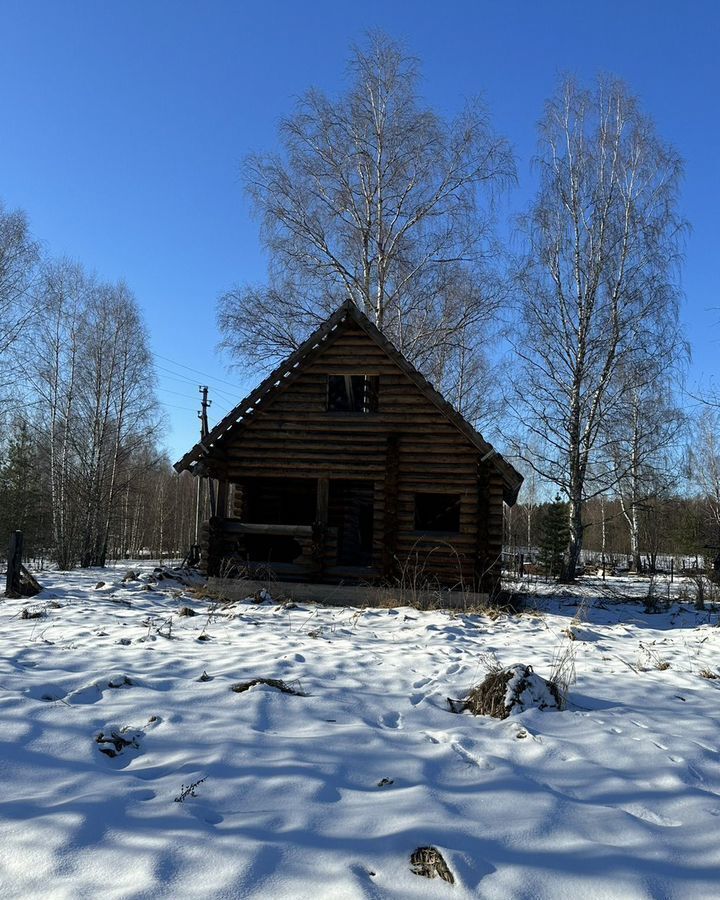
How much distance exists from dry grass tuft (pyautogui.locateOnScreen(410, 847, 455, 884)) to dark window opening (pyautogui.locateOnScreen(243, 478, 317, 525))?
502 inches

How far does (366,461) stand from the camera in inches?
508

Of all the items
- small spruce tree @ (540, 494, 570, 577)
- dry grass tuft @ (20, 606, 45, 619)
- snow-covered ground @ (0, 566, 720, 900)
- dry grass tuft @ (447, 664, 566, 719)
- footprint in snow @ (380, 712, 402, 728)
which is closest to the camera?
snow-covered ground @ (0, 566, 720, 900)

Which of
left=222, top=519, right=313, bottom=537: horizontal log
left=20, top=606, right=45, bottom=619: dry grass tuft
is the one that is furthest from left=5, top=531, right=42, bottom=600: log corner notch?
left=222, top=519, right=313, bottom=537: horizontal log

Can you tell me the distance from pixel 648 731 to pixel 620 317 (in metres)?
15.8

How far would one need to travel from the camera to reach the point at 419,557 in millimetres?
12680

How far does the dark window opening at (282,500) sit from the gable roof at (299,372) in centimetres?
270

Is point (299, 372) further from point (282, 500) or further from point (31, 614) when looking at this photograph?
point (31, 614)

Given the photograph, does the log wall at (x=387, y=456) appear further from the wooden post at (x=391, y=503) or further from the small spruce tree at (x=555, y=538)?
the small spruce tree at (x=555, y=538)

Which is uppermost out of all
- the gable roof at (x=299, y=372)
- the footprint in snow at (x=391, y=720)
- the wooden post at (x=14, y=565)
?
the gable roof at (x=299, y=372)

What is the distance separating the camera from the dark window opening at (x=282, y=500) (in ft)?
51.5

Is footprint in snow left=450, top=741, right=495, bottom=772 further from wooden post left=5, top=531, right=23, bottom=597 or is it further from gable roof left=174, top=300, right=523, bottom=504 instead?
wooden post left=5, top=531, right=23, bottom=597

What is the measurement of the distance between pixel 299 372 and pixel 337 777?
10.3 meters

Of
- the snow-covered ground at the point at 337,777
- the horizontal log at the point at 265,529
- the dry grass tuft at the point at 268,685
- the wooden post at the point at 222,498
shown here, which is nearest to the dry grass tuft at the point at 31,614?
the snow-covered ground at the point at 337,777

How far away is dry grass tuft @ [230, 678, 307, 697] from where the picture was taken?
5.04m
